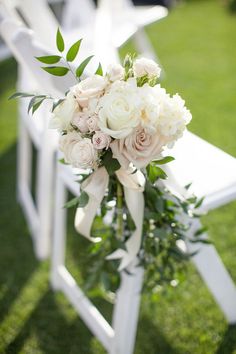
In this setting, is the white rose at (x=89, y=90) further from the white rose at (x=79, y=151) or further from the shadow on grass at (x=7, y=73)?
the shadow on grass at (x=7, y=73)

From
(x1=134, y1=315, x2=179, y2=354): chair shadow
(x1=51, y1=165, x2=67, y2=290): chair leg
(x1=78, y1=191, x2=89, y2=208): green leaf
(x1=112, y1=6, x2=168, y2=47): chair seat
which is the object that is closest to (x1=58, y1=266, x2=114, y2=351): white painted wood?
(x1=51, y1=165, x2=67, y2=290): chair leg

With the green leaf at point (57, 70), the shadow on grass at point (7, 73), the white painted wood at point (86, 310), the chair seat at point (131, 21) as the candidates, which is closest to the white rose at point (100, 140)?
the green leaf at point (57, 70)

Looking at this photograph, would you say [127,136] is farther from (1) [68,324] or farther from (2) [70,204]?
(1) [68,324]

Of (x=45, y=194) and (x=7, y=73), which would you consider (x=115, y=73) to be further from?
(x=7, y=73)

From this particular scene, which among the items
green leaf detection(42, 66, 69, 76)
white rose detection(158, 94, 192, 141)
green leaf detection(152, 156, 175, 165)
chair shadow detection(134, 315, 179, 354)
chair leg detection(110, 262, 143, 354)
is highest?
green leaf detection(42, 66, 69, 76)

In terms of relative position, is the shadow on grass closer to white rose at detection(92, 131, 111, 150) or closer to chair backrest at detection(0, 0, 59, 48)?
chair backrest at detection(0, 0, 59, 48)

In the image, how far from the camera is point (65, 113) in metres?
0.96

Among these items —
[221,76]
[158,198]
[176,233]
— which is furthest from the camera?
[221,76]

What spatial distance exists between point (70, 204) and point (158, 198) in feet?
0.85

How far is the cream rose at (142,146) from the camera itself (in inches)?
37.1

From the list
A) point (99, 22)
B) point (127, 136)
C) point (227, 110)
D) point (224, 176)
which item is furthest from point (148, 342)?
point (227, 110)

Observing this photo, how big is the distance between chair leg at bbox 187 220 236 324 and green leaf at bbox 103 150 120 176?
506 mm

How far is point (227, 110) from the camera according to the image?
3172 millimetres

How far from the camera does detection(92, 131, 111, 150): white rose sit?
3.12ft
